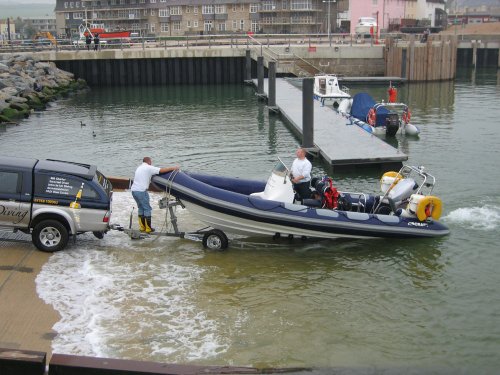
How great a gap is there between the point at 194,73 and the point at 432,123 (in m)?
26.4

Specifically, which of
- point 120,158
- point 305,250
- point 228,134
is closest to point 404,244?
point 305,250

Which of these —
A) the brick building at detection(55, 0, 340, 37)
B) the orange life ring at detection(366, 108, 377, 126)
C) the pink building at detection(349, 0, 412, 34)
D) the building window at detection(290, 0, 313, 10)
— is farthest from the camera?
the brick building at detection(55, 0, 340, 37)

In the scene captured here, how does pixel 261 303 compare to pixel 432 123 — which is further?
pixel 432 123

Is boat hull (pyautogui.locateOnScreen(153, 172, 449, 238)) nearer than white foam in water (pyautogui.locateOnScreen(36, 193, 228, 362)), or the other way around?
white foam in water (pyautogui.locateOnScreen(36, 193, 228, 362))

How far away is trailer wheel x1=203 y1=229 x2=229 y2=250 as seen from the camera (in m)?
13.6

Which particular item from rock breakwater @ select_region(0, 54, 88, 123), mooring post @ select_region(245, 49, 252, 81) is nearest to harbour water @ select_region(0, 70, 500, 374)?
rock breakwater @ select_region(0, 54, 88, 123)

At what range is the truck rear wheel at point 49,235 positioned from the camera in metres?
12.6

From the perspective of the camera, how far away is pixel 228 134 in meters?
29.0

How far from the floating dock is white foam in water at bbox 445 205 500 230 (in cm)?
469

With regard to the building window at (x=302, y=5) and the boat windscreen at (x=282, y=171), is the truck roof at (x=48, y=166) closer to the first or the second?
the boat windscreen at (x=282, y=171)

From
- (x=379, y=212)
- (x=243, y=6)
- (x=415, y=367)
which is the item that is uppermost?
(x=243, y=6)

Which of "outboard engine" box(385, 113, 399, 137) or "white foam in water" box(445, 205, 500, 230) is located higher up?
"outboard engine" box(385, 113, 399, 137)

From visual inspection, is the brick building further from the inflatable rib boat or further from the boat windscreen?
the boat windscreen

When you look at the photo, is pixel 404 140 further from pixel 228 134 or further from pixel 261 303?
pixel 261 303
